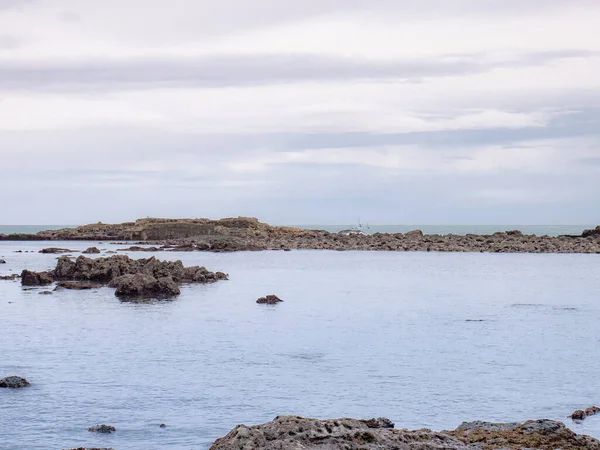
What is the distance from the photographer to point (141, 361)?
19.4m

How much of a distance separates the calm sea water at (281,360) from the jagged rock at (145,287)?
704mm

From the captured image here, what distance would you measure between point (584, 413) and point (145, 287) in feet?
81.1

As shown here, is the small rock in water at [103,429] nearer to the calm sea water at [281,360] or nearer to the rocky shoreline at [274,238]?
the calm sea water at [281,360]

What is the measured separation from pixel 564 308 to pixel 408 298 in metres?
6.54

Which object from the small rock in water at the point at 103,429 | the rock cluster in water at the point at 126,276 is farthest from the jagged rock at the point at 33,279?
the small rock in water at the point at 103,429

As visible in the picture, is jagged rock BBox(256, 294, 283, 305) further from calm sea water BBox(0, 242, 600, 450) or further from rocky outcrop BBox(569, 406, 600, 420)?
rocky outcrop BBox(569, 406, 600, 420)

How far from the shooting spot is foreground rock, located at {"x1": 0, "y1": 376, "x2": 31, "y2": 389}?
16047mm

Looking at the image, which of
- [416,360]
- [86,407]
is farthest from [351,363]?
[86,407]

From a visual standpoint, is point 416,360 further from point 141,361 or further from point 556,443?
point 556,443

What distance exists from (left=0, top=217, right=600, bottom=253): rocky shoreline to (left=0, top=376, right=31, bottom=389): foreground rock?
64777 millimetres

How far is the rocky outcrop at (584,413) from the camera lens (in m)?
13.7

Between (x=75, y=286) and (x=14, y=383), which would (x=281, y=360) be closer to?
(x=14, y=383)

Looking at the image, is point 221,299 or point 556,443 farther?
point 221,299

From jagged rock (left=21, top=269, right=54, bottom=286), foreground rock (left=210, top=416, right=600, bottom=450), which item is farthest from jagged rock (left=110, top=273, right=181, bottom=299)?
foreground rock (left=210, top=416, right=600, bottom=450)
